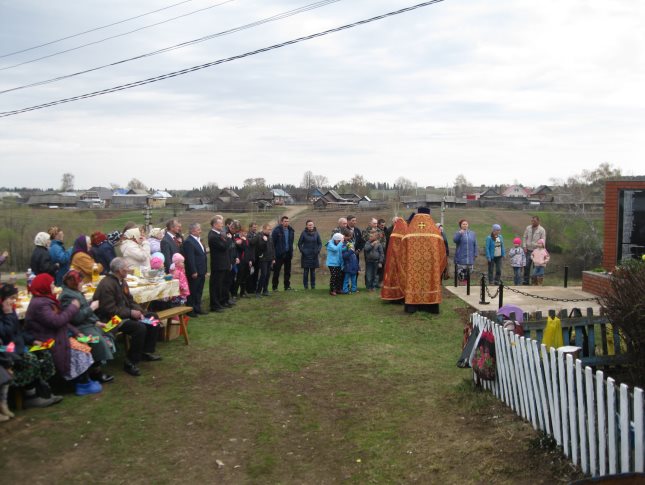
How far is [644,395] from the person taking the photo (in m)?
4.02

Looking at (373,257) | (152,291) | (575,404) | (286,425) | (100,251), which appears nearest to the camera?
(575,404)

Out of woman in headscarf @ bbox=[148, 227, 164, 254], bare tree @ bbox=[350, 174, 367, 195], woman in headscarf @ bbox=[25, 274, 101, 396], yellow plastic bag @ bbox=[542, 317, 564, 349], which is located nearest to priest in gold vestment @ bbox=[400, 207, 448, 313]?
yellow plastic bag @ bbox=[542, 317, 564, 349]

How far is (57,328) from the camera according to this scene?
22.2 ft

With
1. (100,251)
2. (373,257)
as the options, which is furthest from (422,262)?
(100,251)

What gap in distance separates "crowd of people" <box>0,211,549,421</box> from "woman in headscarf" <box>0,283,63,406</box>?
11 millimetres

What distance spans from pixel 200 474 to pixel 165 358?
3687 mm

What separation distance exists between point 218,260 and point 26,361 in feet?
18.0

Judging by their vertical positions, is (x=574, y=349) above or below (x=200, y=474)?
above

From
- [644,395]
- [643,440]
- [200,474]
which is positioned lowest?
[200,474]

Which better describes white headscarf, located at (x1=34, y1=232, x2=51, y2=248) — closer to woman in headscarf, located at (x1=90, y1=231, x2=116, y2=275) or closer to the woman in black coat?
woman in headscarf, located at (x1=90, y1=231, x2=116, y2=275)

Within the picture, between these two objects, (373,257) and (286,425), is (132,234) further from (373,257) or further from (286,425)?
(373,257)

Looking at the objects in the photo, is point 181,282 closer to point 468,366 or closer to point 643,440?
point 468,366

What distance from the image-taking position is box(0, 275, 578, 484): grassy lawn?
5.16m

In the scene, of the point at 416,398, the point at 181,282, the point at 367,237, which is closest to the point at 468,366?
the point at 416,398
